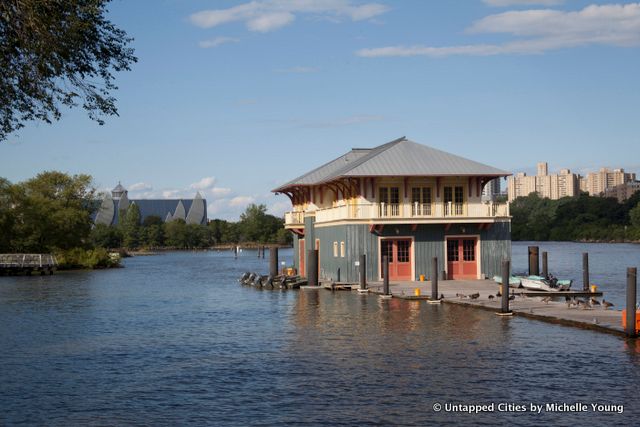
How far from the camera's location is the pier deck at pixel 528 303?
3053cm

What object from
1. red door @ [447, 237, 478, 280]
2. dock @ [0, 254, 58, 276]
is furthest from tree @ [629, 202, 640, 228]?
red door @ [447, 237, 478, 280]

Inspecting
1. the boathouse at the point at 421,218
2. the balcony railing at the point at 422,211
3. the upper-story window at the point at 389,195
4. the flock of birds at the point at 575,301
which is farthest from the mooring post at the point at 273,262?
the flock of birds at the point at 575,301

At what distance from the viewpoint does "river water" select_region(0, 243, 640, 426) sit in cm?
1919

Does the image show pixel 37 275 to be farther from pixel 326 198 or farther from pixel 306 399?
pixel 306 399

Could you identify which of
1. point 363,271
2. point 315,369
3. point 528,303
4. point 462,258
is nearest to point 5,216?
point 363,271

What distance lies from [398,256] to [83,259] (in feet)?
217

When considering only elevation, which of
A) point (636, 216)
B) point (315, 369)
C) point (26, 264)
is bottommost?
point (315, 369)

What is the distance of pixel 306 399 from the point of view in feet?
67.4

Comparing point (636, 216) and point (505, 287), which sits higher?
point (636, 216)

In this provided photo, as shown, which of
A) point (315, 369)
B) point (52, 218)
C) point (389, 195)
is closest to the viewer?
point (315, 369)

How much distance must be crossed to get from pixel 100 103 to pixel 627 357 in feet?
53.2

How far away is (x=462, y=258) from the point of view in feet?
168

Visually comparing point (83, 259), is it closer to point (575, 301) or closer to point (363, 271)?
point (363, 271)

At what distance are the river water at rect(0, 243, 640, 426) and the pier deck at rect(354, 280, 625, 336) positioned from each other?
655 mm
